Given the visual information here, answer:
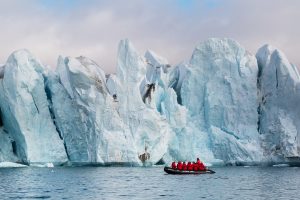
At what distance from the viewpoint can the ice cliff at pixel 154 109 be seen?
46.6m

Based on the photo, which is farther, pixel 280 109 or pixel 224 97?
pixel 224 97

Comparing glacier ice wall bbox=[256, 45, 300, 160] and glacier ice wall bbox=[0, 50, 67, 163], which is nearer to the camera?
glacier ice wall bbox=[0, 50, 67, 163]

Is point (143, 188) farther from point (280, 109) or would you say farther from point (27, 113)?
point (280, 109)

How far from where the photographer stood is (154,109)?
161 feet

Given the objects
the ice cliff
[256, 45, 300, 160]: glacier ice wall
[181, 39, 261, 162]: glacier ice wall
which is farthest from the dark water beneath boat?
[256, 45, 300, 160]: glacier ice wall

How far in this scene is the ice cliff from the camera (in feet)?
153

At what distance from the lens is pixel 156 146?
48.2 meters

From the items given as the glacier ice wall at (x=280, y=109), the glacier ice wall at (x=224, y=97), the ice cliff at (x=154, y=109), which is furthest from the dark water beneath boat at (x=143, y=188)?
the glacier ice wall at (x=280, y=109)

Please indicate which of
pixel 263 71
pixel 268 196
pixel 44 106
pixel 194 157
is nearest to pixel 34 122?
pixel 44 106

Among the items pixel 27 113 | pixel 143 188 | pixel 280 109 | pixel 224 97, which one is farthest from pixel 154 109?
pixel 143 188

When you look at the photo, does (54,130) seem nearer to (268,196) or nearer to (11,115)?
(11,115)

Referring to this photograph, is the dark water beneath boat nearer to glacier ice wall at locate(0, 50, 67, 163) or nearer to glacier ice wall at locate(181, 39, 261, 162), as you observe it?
glacier ice wall at locate(0, 50, 67, 163)

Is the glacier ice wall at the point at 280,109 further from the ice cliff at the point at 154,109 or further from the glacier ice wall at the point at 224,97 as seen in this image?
the glacier ice wall at the point at 224,97

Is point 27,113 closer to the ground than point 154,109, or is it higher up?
closer to the ground
